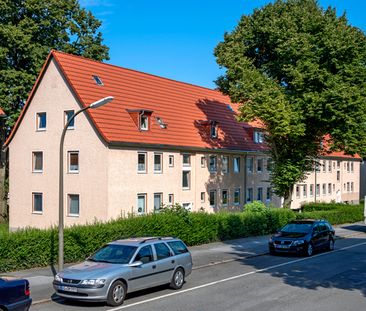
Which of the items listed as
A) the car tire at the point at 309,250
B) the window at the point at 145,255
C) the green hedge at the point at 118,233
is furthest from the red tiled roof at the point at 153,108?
the window at the point at 145,255

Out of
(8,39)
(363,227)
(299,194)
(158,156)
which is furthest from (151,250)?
(299,194)

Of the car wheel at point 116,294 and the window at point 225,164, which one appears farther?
the window at point 225,164

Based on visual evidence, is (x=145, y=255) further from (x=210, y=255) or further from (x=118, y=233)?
(x=210, y=255)

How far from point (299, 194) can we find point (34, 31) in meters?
30.3

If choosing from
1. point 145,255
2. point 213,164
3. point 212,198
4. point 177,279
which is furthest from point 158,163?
point 145,255

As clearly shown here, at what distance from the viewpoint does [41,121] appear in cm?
3475

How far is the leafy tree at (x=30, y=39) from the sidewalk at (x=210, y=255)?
19379mm

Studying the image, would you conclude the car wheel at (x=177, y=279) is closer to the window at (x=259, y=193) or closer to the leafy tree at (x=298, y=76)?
the leafy tree at (x=298, y=76)

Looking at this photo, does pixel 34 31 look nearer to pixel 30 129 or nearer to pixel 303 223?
pixel 30 129

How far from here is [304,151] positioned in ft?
121

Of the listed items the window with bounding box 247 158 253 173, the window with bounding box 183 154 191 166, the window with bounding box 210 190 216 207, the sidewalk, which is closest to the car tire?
the sidewalk

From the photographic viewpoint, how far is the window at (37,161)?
34.7 meters

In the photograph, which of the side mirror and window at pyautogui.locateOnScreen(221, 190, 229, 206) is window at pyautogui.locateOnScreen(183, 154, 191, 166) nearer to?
window at pyautogui.locateOnScreen(221, 190, 229, 206)

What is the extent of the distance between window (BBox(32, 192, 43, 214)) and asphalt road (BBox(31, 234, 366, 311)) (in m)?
15.9
